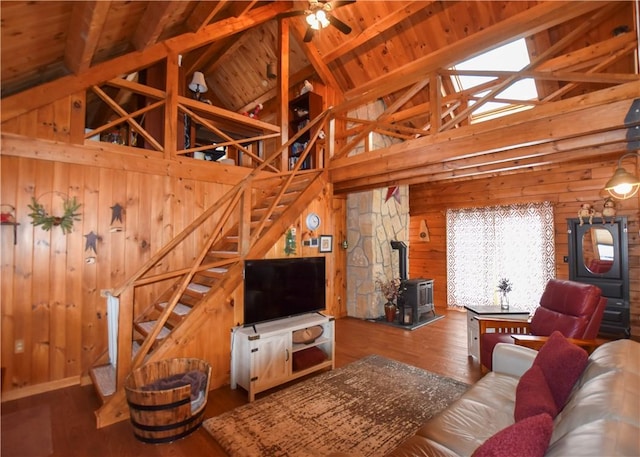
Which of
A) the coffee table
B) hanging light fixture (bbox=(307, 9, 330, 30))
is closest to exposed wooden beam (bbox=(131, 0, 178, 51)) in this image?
hanging light fixture (bbox=(307, 9, 330, 30))

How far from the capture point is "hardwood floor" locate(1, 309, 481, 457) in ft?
7.36

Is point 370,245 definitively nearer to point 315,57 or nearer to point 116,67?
point 315,57

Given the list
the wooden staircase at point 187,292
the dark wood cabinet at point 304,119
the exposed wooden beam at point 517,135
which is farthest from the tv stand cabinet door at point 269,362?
the dark wood cabinet at point 304,119

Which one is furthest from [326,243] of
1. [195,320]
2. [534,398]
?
[534,398]

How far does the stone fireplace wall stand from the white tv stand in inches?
102

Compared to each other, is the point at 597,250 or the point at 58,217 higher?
the point at 58,217

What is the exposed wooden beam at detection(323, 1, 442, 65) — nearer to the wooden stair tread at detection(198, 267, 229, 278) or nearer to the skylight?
the skylight

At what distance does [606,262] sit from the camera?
4910mm

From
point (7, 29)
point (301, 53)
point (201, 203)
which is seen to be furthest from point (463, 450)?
point (301, 53)

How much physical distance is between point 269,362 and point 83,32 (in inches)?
133

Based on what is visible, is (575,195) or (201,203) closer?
(201,203)

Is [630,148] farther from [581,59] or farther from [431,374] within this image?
[431,374]

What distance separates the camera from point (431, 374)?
3453 millimetres

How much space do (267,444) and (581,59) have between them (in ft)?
20.3
